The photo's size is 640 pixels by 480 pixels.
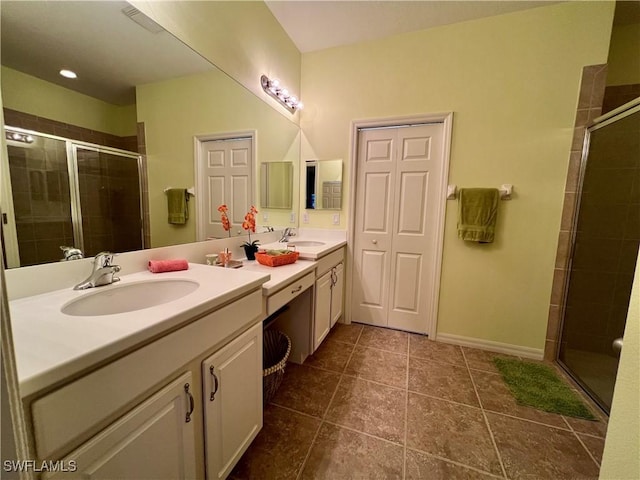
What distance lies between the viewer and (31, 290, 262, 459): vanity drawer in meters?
0.48

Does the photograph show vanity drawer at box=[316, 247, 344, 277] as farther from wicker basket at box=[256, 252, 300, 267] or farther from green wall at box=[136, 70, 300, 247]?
green wall at box=[136, 70, 300, 247]

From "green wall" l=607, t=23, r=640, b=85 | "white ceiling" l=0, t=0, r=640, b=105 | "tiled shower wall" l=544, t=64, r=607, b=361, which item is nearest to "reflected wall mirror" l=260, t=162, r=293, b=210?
"white ceiling" l=0, t=0, r=640, b=105

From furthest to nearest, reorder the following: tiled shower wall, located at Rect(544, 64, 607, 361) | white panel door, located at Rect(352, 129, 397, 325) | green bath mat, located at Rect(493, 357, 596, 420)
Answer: white panel door, located at Rect(352, 129, 397, 325) → tiled shower wall, located at Rect(544, 64, 607, 361) → green bath mat, located at Rect(493, 357, 596, 420)

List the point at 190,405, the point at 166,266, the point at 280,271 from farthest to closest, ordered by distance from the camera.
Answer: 1. the point at 280,271
2. the point at 166,266
3. the point at 190,405

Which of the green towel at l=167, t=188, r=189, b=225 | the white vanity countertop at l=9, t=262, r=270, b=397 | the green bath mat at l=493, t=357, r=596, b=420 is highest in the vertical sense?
the green towel at l=167, t=188, r=189, b=225

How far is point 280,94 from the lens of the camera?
2129 millimetres

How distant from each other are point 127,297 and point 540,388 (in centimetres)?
247

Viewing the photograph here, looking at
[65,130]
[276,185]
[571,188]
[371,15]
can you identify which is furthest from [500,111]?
[65,130]

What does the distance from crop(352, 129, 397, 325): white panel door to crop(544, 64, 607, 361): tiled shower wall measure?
4.12 feet

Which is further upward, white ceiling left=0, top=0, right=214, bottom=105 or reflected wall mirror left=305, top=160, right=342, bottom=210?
white ceiling left=0, top=0, right=214, bottom=105

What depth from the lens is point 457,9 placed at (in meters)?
1.87

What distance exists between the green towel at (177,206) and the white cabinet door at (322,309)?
955mm

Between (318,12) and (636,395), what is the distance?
101 inches

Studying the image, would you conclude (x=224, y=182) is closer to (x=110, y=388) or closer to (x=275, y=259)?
(x=275, y=259)
